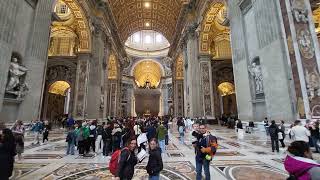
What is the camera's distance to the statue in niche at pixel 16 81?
7.98m

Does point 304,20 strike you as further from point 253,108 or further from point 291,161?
point 291,161

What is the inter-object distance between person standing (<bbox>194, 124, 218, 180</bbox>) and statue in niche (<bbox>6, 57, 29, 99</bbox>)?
849 centimetres

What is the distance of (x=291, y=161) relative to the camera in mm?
1626

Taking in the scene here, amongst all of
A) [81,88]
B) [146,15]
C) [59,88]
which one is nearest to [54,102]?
[59,88]

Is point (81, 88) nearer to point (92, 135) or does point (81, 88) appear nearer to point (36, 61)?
point (36, 61)

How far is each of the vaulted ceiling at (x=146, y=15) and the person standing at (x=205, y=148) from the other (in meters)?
20.9

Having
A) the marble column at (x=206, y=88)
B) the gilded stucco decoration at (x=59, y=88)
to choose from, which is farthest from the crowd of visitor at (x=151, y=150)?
the gilded stucco decoration at (x=59, y=88)

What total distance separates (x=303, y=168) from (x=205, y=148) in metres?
1.45

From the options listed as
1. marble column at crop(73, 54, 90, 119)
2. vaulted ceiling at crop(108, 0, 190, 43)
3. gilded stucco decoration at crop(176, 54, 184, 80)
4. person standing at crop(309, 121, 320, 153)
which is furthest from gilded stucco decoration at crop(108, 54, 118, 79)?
person standing at crop(309, 121, 320, 153)

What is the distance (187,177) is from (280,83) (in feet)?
20.8

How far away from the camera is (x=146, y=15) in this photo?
31000mm

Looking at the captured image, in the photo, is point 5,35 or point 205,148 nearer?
point 205,148

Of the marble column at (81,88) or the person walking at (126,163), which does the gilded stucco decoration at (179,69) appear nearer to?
the marble column at (81,88)

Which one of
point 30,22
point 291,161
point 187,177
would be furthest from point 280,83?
point 30,22
